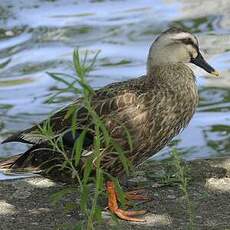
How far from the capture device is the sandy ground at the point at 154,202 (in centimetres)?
546

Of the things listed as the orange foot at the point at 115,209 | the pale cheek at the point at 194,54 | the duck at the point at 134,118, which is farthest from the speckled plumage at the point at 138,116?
the pale cheek at the point at 194,54

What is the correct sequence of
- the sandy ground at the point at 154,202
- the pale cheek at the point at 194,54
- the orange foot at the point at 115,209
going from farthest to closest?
the pale cheek at the point at 194,54 < the orange foot at the point at 115,209 < the sandy ground at the point at 154,202

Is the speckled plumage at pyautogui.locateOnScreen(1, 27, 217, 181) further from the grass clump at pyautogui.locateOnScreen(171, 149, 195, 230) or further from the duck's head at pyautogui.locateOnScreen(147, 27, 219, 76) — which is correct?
the grass clump at pyautogui.locateOnScreen(171, 149, 195, 230)

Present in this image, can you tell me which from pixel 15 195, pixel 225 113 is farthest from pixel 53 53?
pixel 15 195

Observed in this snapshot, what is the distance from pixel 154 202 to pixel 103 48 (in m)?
4.43

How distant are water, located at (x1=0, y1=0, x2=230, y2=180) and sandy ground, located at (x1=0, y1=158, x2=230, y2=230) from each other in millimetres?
792

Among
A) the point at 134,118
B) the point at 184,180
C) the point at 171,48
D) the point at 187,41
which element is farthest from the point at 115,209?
the point at 187,41

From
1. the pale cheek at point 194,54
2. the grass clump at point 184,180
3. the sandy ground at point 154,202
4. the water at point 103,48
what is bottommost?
the water at point 103,48

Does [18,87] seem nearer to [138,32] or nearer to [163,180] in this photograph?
[138,32]

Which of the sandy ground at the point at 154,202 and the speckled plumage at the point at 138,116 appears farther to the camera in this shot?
the speckled plumage at the point at 138,116

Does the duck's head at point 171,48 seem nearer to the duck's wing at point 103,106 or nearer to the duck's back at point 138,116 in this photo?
the duck's back at point 138,116

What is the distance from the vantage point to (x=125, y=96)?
578cm

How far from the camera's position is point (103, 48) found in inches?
397

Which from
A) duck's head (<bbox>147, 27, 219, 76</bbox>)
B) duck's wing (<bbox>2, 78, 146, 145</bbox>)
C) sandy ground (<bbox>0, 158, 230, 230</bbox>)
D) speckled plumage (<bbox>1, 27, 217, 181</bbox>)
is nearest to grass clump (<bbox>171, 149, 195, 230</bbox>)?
sandy ground (<bbox>0, 158, 230, 230</bbox>)
